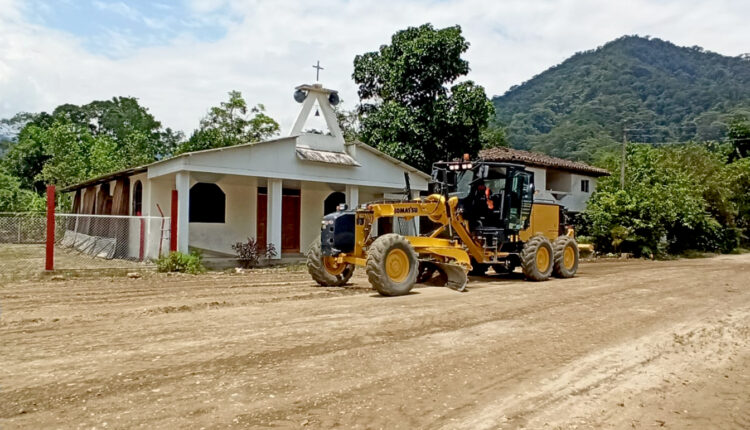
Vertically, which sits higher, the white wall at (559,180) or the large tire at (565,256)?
the white wall at (559,180)

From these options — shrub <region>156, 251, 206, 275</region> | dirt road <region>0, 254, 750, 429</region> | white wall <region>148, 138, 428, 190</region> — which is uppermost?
white wall <region>148, 138, 428, 190</region>

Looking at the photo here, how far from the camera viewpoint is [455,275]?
10594 millimetres

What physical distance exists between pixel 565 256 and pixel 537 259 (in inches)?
50.4

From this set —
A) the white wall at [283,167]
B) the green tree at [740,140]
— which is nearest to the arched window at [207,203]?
the white wall at [283,167]

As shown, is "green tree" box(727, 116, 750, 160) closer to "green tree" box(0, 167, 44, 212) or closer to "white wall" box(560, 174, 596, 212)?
"white wall" box(560, 174, 596, 212)

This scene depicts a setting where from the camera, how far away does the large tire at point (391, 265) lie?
360 inches

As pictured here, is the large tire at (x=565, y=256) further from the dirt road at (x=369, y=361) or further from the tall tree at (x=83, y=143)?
the tall tree at (x=83, y=143)

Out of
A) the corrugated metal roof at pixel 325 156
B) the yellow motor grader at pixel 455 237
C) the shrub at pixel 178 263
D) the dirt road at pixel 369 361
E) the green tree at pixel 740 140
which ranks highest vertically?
the green tree at pixel 740 140

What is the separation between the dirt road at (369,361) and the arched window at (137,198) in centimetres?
951

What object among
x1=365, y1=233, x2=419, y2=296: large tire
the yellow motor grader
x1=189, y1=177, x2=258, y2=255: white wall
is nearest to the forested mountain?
x1=189, y1=177, x2=258, y2=255: white wall

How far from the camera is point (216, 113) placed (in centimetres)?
3272

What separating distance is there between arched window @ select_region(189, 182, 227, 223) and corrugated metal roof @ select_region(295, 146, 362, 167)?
10.8ft

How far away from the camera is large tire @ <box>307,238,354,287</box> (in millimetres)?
10523

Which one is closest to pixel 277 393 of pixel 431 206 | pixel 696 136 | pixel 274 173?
pixel 431 206
